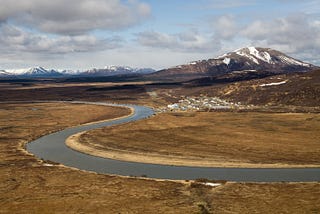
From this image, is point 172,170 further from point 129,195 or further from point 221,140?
point 221,140

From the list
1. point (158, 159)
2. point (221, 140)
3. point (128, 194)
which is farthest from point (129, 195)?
point (221, 140)

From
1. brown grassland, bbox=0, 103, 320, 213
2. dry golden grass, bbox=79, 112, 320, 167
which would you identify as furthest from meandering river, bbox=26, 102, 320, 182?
brown grassland, bbox=0, 103, 320, 213

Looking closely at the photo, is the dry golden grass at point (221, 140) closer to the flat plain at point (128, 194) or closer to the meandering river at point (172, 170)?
the meandering river at point (172, 170)

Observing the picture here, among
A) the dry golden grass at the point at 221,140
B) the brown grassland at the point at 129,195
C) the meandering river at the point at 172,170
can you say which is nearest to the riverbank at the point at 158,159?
the dry golden grass at the point at 221,140

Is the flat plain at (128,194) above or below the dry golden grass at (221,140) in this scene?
below

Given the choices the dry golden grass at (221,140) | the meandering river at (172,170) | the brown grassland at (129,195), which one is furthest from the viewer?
the dry golden grass at (221,140)

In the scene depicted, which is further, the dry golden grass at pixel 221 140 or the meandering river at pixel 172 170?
the dry golden grass at pixel 221 140
